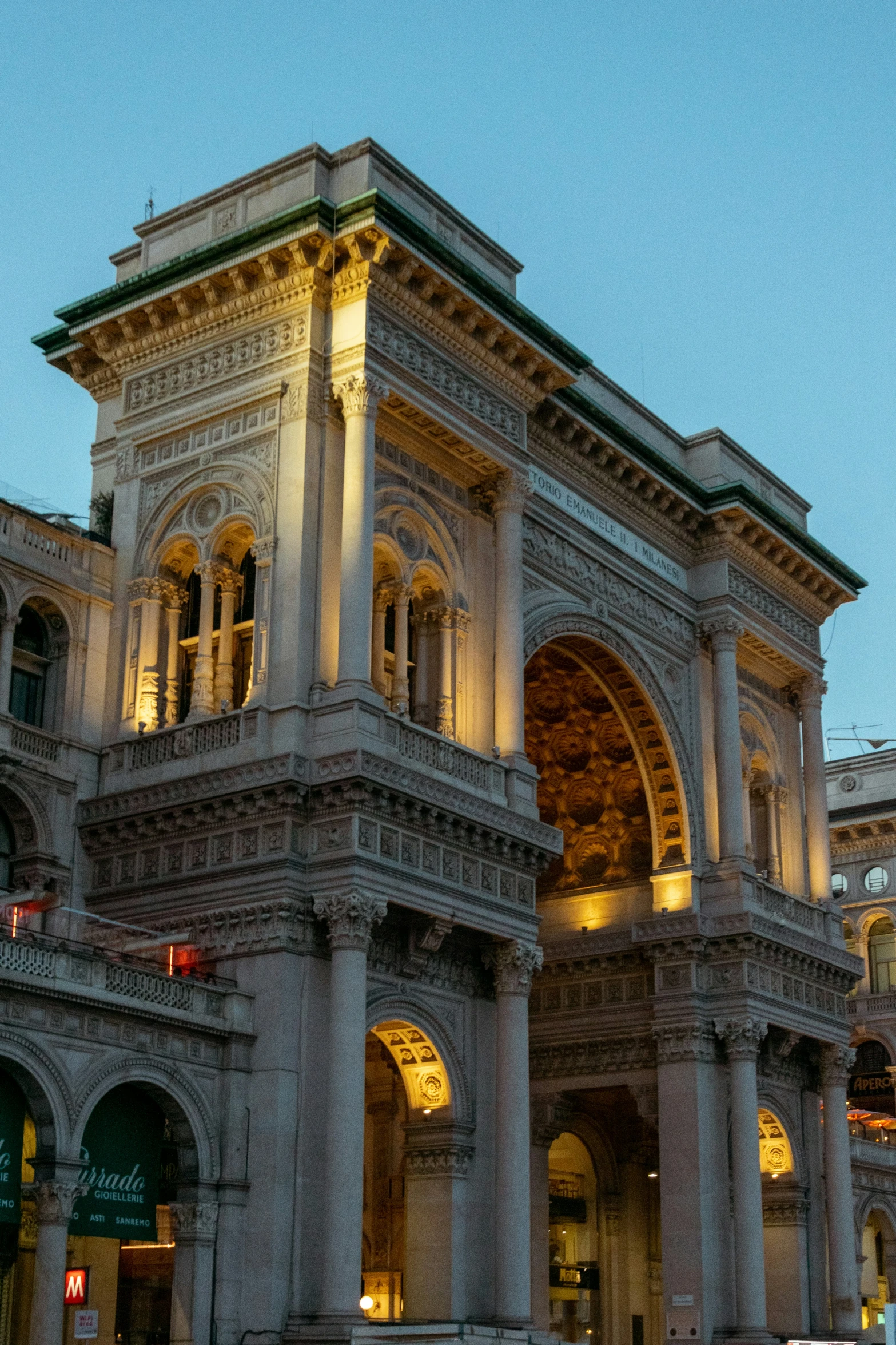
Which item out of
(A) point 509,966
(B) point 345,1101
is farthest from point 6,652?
(A) point 509,966

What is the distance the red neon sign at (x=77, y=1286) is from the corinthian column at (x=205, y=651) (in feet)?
33.6

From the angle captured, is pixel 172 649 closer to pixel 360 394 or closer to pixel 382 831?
pixel 360 394

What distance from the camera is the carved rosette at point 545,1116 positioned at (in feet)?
149

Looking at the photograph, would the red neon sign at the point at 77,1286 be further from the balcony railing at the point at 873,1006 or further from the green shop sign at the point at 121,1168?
the balcony railing at the point at 873,1006

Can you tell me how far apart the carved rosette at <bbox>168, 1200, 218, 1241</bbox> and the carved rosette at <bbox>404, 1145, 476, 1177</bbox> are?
512cm

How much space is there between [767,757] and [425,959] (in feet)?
59.4

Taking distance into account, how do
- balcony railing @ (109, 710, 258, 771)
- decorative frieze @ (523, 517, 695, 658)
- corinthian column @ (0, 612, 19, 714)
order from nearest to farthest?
balcony railing @ (109, 710, 258, 771), corinthian column @ (0, 612, 19, 714), decorative frieze @ (523, 517, 695, 658)

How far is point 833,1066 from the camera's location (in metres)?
48.1

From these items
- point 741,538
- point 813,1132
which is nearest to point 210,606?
point 741,538

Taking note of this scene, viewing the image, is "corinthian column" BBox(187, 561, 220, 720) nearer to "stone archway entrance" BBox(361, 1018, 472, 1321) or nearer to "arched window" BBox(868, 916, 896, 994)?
"stone archway entrance" BBox(361, 1018, 472, 1321)

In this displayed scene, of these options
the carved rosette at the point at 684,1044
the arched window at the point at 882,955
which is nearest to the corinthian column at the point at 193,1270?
the carved rosette at the point at 684,1044

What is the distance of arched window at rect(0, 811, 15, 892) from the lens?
34312mm

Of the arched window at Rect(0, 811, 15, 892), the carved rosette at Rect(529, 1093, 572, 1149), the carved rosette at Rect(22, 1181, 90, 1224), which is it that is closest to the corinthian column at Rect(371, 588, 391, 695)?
the arched window at Rect(0, 811, 15, 892)

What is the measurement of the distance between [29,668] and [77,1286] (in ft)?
40.5
